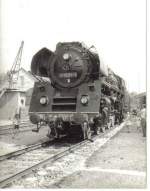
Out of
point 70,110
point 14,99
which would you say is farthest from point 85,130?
point 14,99

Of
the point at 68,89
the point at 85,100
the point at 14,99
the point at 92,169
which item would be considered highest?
the point at 14,99

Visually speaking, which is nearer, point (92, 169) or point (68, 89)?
point (92, 169)

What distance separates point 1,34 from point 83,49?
270 centimetres

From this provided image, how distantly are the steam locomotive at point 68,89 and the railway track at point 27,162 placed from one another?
0.68 meters

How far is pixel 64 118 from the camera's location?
24.5ft

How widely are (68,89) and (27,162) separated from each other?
264 centimetres

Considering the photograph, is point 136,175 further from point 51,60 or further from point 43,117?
point 51,60

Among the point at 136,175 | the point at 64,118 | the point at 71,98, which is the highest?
the point at 71,98

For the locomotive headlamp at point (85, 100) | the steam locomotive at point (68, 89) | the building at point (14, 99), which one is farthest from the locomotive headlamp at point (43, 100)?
the locomotive headlamp at point (85, 100)

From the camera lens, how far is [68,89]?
802 centimetres

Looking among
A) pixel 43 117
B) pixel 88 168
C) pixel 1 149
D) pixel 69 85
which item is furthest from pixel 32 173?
pixel 69 85

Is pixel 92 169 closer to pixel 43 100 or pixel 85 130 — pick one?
pixel 85 130

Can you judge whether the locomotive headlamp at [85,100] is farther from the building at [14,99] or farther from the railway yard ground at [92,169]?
the building at [14,99]

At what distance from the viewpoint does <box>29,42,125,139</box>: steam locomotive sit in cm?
751
